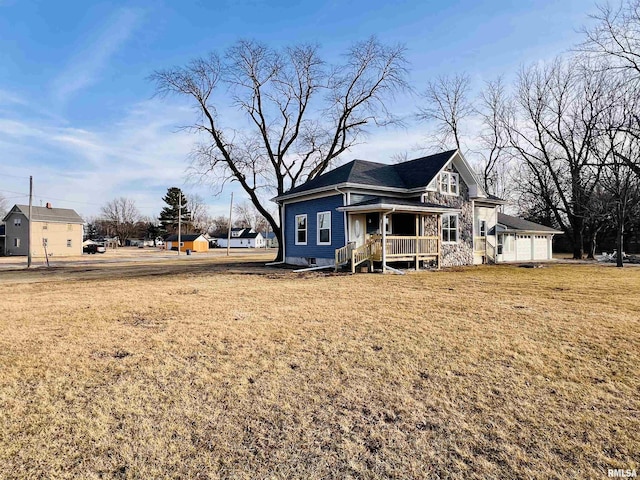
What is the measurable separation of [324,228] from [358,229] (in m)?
1.79

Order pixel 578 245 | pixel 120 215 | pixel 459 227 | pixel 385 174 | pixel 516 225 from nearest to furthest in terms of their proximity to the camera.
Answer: pixel 385 174
pixel 459 227
pixel 516 225
pixel 578 245
pixel 120 215

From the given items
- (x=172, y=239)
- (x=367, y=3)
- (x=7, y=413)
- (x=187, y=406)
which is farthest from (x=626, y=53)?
(x=172, y=239)

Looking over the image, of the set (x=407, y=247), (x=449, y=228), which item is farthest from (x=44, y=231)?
(x=449, y=228)

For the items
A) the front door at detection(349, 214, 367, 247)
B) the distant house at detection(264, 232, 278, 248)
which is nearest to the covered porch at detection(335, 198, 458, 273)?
the front door at detection(349, 214, 367, 247)

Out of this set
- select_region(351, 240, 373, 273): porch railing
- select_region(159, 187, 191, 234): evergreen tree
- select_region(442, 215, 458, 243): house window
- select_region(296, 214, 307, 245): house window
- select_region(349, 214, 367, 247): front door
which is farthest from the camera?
select_region(159, 187, 191, 234): evergreen tree

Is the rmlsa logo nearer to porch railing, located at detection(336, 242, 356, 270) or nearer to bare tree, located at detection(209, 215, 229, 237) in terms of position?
porch railing, located at detection(336, 242, 356, 270)

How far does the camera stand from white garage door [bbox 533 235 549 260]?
24812 mm

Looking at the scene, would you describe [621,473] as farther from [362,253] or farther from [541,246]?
[541,246]

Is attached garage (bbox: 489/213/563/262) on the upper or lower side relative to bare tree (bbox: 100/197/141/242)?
lower

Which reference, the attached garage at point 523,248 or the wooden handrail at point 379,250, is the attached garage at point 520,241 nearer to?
the attached garage at point 523,248

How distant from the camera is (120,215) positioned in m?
80.8

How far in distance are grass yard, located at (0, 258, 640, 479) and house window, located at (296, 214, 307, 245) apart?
35.3 feet

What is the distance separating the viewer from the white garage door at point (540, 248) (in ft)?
81.4

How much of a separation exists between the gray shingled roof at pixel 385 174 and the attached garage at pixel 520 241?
683 cm
